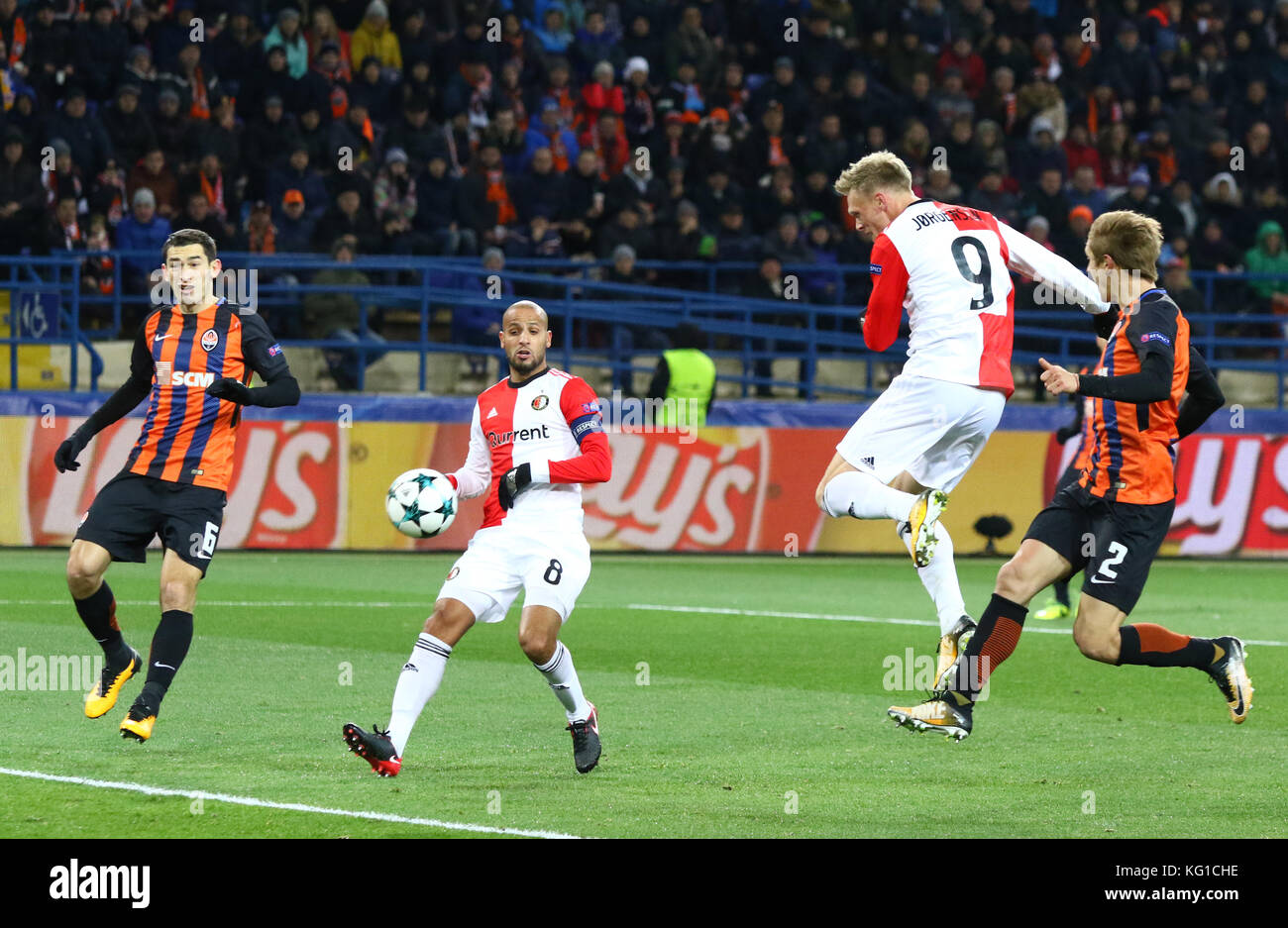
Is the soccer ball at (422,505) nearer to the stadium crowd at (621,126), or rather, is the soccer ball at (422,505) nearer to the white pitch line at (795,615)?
the white pitch line at (795,615)

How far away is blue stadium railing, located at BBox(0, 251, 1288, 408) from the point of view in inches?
714

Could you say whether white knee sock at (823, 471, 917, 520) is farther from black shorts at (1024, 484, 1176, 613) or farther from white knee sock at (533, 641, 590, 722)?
white knee sock at (533, 641, 590, 722)

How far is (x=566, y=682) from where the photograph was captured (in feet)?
24.5

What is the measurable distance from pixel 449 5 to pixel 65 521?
27.0 feet

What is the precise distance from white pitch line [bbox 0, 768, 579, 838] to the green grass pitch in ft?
0.09

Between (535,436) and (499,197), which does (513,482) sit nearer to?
(535,436)

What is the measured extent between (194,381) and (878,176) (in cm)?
307

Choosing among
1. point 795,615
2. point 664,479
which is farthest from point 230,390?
point 664,479

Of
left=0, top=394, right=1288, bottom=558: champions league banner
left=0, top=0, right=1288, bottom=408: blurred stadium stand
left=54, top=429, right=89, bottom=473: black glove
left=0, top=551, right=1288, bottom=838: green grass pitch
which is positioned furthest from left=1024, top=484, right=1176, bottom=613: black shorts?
left=0, top=0, right=1288, bottom=408: blurred stadium stand

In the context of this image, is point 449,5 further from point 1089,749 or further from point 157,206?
point 1089,749

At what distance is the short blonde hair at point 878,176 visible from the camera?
25.0 ft

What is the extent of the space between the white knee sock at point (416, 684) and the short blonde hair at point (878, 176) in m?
2.48

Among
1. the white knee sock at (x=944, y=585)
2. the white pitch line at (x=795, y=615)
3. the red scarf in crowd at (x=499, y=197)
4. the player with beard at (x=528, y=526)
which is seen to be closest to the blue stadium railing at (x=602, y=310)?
the red scarf in crowd at (x=499, y=197)

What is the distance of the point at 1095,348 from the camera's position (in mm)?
22625
